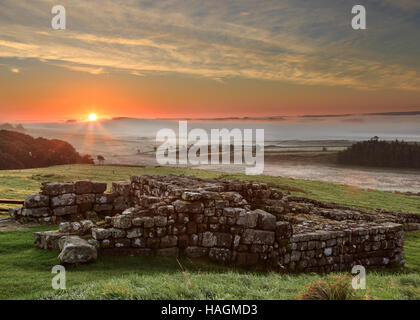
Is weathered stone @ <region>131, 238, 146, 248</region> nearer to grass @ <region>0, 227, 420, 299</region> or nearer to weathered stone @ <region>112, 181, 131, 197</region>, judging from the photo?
grass @ <region>0, 227, 420, 299</region>

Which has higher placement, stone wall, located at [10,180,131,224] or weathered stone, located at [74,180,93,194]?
weathered stone, located at [74,180,93,194]

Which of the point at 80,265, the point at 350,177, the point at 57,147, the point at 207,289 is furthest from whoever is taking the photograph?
the point at 57,147

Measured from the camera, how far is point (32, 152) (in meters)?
64.6

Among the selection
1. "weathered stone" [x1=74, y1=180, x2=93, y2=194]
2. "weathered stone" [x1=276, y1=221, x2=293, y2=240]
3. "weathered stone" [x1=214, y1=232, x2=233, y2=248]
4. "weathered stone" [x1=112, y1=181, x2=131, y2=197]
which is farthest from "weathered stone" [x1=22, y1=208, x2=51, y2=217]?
"weathered stone" [x1=276, y1=221, x2=293, y2=240]

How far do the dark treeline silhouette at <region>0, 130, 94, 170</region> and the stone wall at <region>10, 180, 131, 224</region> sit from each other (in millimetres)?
48406

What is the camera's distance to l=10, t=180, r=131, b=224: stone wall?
16500mm

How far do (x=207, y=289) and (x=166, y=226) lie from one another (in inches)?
194

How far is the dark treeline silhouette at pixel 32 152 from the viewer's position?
60.4 meters

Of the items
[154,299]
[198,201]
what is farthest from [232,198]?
[154,299]

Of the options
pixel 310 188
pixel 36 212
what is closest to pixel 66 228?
pixel 36 212
